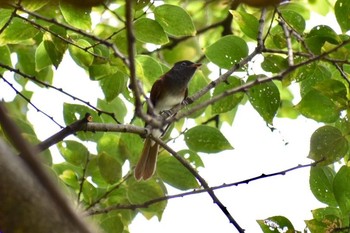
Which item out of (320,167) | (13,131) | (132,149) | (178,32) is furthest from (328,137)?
(13,131)

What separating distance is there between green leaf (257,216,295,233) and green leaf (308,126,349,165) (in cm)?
26

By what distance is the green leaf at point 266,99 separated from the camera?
238 centimetres

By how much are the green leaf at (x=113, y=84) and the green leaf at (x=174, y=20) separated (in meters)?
0.29

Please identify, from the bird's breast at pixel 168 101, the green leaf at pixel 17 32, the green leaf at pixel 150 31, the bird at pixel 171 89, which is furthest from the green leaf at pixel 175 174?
the bird's breast at pixel 168 101

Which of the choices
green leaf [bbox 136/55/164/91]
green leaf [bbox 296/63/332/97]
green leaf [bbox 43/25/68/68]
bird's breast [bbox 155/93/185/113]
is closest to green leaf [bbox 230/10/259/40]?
green leaf [bbox 296/63/332/97]

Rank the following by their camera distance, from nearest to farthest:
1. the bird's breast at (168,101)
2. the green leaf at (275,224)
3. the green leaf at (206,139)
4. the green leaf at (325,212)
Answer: the green leaf at (275,224)
the green leaf at (325,212)
the green leaf at (206,139)
the bird's breast at (168,101)

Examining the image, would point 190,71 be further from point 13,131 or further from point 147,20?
point 13,131

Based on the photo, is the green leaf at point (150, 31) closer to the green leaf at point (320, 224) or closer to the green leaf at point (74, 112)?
the green leaf at point (74, 112)

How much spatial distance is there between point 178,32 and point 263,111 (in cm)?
47

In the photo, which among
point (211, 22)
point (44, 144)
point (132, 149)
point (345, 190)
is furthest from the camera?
point (211, 22)

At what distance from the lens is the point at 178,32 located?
96.8 inches

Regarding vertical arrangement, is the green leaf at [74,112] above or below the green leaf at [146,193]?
above

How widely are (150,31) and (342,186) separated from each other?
0.94m

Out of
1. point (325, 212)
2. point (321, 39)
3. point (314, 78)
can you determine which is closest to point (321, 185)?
point (325, 212)
